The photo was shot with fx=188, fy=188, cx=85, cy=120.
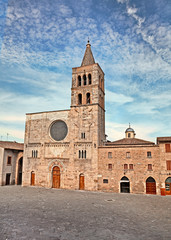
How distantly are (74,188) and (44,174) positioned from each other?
6080 mm

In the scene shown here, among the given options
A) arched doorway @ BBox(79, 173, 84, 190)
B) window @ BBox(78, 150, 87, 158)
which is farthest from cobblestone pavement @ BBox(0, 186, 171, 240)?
window @ BBox(78, 150, 87, 158)

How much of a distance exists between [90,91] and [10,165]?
2043cm

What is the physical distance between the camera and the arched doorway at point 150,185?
26875 mm

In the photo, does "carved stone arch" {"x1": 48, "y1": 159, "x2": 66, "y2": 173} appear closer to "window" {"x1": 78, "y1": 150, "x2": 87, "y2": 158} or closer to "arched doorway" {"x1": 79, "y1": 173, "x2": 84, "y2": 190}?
"arched doorway" {"x1": 79, "y1": 173, "x2": 84, "y2": 190}

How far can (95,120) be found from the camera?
104 feet

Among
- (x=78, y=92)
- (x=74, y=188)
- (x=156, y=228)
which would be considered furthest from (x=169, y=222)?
(x=78, y=92)

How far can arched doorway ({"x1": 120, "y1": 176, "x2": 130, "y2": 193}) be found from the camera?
92.4 feet

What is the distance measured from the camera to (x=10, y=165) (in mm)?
35406

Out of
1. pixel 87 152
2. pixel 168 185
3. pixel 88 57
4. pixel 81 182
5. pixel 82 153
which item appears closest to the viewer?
pixel 168 185

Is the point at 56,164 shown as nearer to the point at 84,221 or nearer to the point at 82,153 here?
the point at 82,153

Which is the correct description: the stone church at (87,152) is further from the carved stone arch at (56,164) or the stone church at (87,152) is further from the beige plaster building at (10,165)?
the beige plaster building at (10,165)

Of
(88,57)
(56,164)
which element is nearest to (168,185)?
(56,164)

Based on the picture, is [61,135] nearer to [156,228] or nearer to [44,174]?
[44,174]

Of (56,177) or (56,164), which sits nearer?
(56,177)
